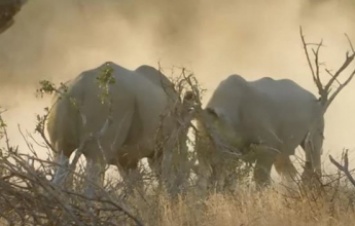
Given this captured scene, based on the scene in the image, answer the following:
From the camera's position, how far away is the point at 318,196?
684 cm

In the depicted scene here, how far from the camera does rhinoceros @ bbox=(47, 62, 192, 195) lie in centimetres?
1076

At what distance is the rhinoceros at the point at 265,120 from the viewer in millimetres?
12297

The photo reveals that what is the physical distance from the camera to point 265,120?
44.8ft

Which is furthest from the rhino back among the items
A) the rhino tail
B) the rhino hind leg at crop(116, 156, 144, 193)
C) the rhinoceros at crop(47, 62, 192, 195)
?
the rhino hind leg at crop(116, 156, 144, 193)

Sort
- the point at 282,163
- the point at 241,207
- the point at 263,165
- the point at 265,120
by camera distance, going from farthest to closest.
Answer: the point at 265,120 < the point at 282,163 < the point at 263,165 < the point at 241,207

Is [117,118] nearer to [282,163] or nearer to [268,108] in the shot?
[282,163]

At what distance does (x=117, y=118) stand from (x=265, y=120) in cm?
293

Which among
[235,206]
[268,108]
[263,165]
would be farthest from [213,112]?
[235,206]

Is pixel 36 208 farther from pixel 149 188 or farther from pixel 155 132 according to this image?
pixel 155 132

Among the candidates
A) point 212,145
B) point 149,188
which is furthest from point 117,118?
point 149,188

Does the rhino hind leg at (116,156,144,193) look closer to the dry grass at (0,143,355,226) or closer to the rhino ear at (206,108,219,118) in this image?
the dry grass at (0,143,355,226)

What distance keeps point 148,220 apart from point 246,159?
4605 mm

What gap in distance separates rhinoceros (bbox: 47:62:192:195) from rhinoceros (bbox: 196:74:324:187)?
0.56 meters

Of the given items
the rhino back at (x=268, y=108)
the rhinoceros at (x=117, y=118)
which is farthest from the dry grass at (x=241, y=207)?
the rhino back at (x=268, y=108)
